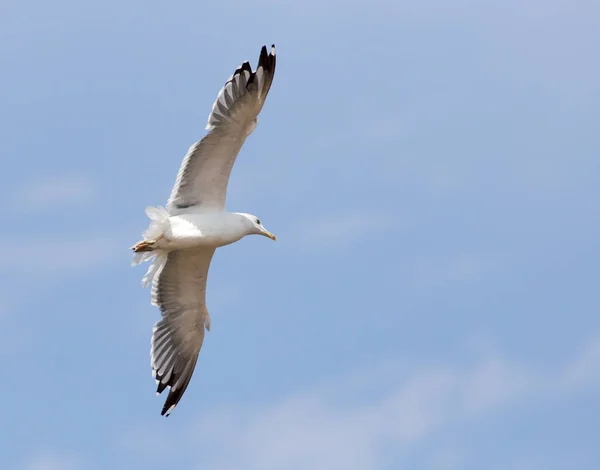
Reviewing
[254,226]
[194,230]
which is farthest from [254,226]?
[194,230]

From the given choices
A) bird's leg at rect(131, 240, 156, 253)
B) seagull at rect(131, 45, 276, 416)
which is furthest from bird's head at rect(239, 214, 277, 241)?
bird's leg at rect(131, 240, 156, 253)

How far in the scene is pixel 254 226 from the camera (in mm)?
→ 16641

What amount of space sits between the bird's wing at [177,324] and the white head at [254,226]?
856 mm

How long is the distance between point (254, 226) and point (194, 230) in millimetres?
982

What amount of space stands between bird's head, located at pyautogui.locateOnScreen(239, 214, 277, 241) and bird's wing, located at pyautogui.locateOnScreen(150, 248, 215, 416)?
2.82ft

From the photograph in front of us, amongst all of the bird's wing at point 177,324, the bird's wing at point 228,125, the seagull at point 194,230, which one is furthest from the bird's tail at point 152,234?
the bird's wing at point 177,324

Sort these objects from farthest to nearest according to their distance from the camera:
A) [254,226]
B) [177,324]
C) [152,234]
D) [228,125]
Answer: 1. [177,324]
2. [254,226]
3. [152,234]
4. [228,125]

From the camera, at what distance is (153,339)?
1773cm

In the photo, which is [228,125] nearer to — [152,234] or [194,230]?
[194,230]

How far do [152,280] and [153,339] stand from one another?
0.96 metres

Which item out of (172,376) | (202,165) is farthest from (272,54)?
(172,376)

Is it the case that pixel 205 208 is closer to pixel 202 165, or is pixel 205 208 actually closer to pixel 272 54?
pixel 202 165

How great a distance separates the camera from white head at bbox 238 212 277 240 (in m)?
16.5

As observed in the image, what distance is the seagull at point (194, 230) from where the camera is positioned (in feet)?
51.5
